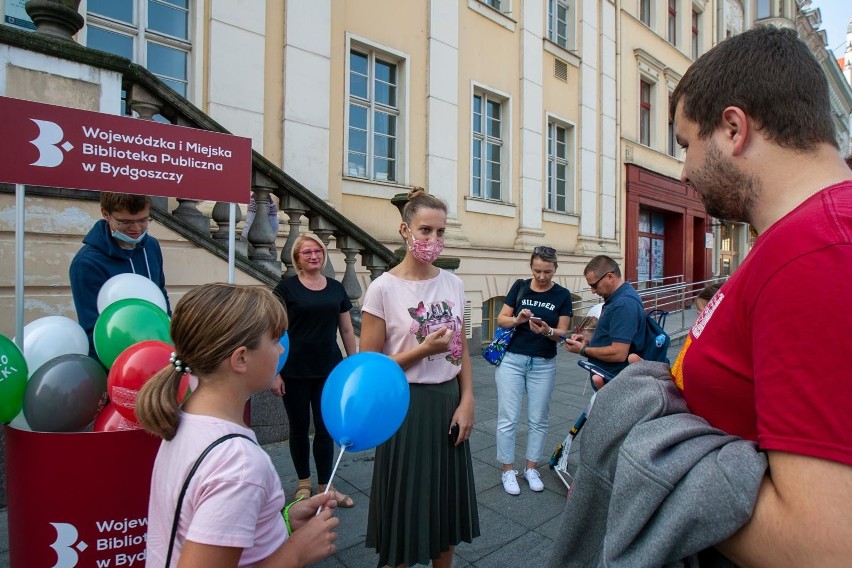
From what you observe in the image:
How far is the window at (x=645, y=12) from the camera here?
48.1ft

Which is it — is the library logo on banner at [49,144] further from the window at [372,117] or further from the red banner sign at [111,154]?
the window at [372,117]

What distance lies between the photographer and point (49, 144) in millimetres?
2035

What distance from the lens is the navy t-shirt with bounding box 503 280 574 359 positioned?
388 cm

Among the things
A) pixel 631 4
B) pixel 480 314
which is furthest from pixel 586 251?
pixel 631 4

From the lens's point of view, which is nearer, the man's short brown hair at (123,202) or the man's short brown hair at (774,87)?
the man's short brown hair at (774,87)

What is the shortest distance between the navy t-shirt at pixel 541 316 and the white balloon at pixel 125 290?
259 cm

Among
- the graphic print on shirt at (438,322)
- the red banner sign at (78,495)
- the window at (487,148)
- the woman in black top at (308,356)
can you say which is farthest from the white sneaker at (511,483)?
the window at (487,148)

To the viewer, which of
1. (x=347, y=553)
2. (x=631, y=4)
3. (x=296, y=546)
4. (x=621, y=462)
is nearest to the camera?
(x=621, y=462)

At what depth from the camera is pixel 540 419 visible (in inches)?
154

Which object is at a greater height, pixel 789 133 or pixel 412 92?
pixel 412 92

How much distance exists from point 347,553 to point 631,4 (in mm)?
15527

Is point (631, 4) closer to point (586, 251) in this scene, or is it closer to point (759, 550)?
point (586, 251)

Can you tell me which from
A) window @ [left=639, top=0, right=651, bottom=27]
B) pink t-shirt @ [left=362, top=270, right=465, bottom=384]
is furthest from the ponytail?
window @ [left=639, top=0, right=651, bottom=27]

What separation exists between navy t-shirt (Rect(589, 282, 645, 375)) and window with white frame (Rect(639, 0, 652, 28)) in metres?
14.3
